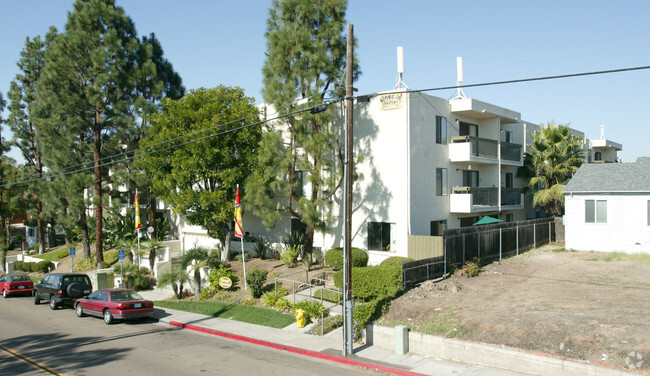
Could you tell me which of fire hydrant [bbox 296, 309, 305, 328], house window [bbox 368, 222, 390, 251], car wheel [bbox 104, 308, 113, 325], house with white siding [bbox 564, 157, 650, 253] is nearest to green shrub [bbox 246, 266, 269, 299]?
fire hydrant [bbox 296, 309, 305, 328]

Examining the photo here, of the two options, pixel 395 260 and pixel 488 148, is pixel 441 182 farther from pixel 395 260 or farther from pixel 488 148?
pixel 395 260

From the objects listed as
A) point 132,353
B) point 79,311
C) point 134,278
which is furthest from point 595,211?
point 134,278

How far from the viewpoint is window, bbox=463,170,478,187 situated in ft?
94.2

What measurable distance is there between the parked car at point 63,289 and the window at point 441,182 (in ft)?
60.6

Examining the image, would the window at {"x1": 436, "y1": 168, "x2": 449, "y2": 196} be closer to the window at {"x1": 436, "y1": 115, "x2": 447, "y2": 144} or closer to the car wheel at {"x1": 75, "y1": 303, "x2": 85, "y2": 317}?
the window at {"x1": 436, "y1": 115, "x2": 447, "y2": 144}

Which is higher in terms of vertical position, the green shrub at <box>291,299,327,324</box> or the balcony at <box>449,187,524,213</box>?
the balcony at <box>449,187,524,213</box>

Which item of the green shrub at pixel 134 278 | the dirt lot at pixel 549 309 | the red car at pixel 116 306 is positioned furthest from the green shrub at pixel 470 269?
the green shrub at pixel 134 278

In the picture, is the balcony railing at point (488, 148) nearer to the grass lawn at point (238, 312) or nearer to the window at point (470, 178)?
the window at point (470, 178)

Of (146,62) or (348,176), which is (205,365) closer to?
(348,176)

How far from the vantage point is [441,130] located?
2672 cm

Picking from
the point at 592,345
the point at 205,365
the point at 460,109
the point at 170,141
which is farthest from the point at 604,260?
the point at 170,141

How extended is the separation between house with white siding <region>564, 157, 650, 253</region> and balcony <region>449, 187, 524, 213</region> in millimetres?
3921

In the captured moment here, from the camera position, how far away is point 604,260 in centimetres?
2317

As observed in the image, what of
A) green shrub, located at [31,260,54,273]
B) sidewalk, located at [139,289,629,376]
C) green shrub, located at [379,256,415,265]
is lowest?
green shrub, located at [31,260,54,273]
